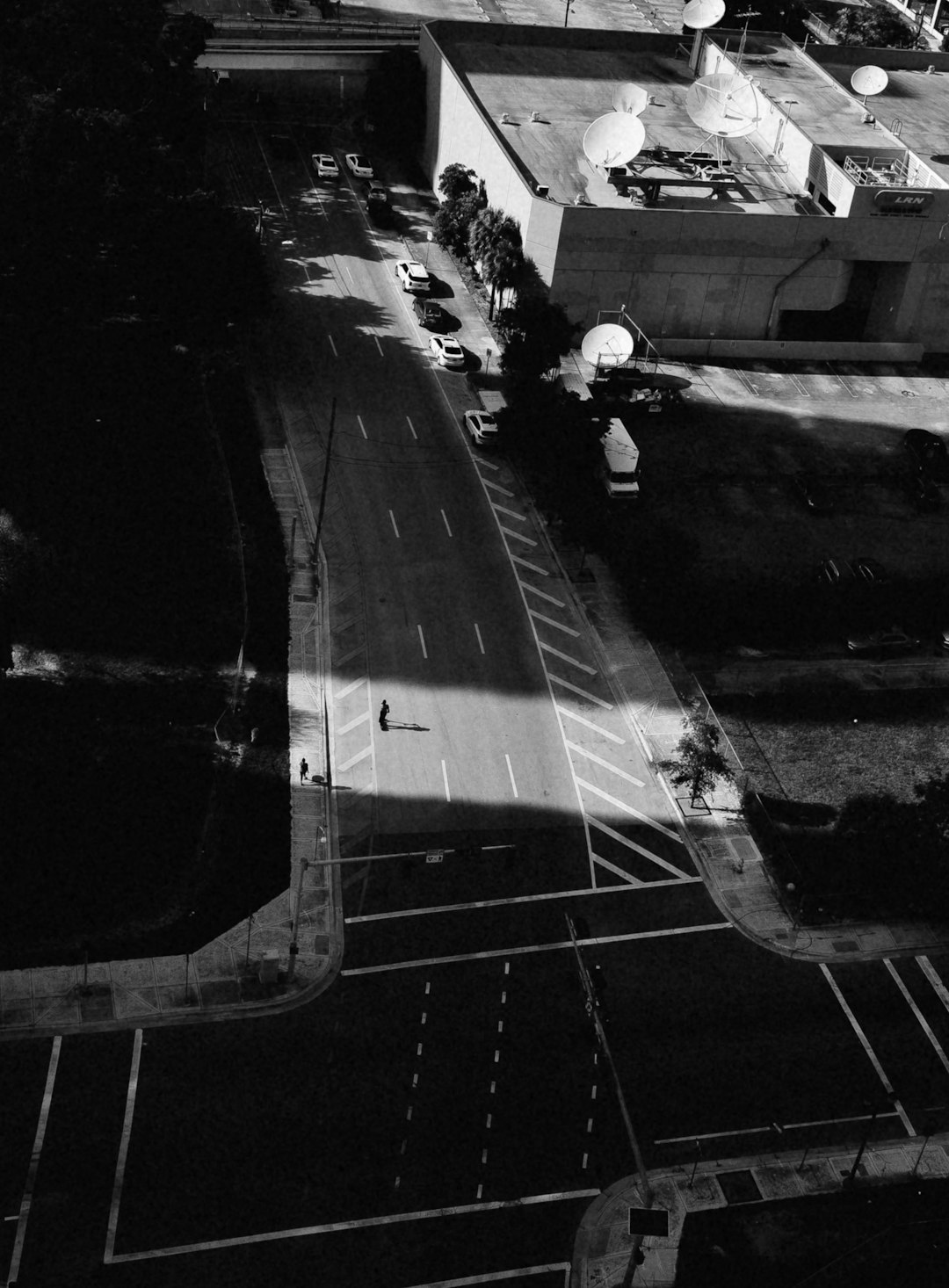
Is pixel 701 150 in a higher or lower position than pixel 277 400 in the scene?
higher

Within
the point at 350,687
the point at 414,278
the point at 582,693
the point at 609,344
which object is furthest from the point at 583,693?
the point at 414,278

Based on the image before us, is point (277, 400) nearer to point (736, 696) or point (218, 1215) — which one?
point (736, 696)

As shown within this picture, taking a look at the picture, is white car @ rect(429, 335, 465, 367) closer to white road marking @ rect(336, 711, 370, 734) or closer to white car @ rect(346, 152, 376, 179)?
white car @ rect(346, 152, 376, 179)

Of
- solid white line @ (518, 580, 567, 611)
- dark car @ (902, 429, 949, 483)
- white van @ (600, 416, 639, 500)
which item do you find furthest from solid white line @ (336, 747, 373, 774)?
dark car @ (902, 429, 949, 483)

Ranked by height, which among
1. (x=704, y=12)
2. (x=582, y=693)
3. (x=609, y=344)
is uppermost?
(x=704, y=12)

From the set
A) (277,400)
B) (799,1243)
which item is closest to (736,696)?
(799,1243)

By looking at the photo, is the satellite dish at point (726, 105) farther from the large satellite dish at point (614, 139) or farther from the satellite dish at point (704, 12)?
the satellite dish at point (704, 12)

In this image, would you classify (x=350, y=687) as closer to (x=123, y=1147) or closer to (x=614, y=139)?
(x=123, y=1147)
